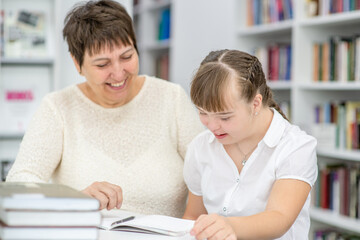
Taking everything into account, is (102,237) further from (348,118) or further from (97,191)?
(348,118)

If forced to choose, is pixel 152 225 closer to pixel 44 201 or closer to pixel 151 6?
pixel 44 201

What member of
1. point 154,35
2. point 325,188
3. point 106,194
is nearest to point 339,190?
point 325,188

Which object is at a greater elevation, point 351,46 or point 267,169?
point 351,46

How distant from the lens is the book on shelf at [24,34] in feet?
10.6

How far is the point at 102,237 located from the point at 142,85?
2.68ft

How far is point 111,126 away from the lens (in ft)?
5.88

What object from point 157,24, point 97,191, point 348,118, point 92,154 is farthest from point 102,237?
point 157,24

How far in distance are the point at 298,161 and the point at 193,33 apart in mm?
2941

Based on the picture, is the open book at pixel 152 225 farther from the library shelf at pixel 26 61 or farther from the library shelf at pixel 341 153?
the library shelf at pixel 26 61

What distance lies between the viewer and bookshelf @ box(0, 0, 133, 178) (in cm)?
321

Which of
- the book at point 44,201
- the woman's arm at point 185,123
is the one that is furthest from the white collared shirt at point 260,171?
the book at point 44,201

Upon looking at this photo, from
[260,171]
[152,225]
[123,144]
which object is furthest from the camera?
[123,144]

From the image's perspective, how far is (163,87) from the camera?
1858 millimetres

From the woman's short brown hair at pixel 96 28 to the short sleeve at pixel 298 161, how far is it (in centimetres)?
65
